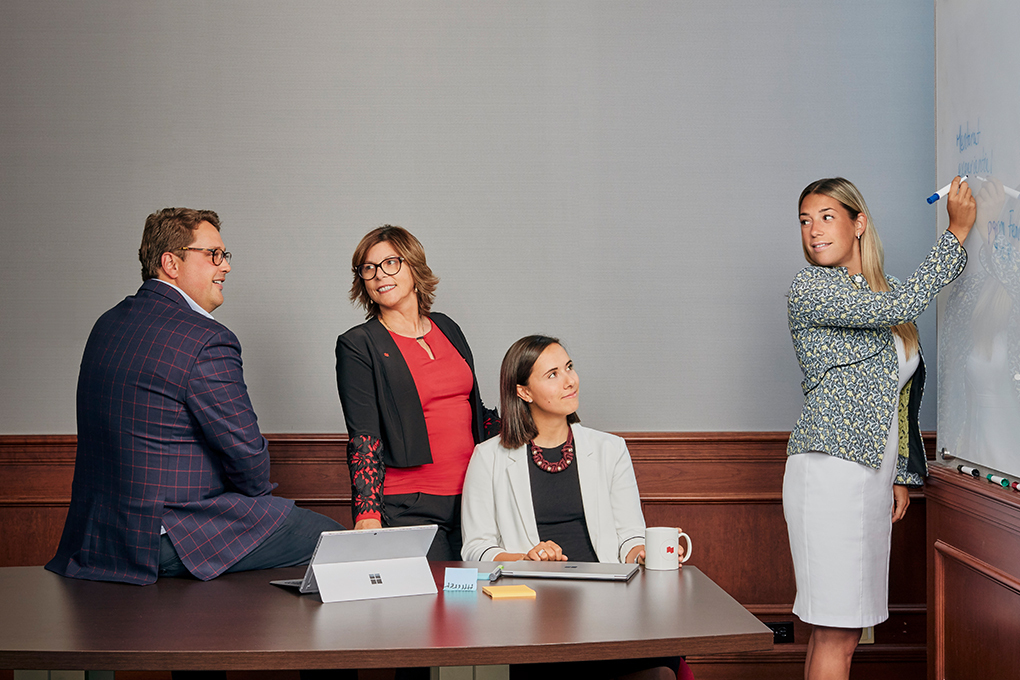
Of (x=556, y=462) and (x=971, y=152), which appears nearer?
(x=971, y=152)

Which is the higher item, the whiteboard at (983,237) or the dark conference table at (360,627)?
the whiteboard at (983,237)

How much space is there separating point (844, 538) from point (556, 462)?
80 cm

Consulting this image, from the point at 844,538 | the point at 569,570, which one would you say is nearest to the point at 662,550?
the point at 569,570

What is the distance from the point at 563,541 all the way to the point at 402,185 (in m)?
1.54

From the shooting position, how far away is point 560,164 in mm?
3119

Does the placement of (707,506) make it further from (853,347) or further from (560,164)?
(560,164)

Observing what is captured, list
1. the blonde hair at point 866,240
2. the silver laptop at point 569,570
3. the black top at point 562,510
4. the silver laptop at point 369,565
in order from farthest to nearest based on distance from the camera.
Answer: the blonde hair at point 866,240, the black top at point 562,510, the silver laptop at point 569,570, the silver laptop at point 369,565

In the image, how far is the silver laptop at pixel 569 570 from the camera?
1696mm

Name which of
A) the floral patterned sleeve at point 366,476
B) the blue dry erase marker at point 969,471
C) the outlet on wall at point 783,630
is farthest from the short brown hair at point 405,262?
the outlet on wall at point 783,630

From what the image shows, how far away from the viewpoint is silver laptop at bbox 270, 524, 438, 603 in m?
1.56

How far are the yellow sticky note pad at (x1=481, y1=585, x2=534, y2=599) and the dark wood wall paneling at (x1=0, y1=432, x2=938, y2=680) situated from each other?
153cm

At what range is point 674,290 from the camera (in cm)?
312

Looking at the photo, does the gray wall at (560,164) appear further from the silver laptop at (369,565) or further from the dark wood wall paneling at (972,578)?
the silver laptop at (369,565)

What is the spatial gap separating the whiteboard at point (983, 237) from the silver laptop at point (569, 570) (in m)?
0.99
